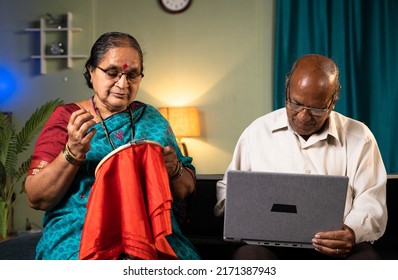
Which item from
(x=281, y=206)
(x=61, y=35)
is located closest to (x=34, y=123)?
(x=61, y=35)

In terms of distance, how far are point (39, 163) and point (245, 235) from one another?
621mm

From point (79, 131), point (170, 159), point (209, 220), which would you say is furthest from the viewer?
point (209, 220)

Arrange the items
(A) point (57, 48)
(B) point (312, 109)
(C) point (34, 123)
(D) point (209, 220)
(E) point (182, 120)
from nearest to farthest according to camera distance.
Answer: (B) point (312, 109), (D) point (209, 220), (C) point (34, 123), (E) point (182, 120), (A) point (57, 48)

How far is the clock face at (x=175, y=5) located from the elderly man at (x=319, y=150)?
321 centimetres

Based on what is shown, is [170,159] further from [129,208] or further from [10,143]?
[10,143]

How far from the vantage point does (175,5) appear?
500cm

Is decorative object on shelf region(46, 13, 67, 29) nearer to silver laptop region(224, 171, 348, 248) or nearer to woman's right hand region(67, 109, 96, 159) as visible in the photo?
woman's right hand region(67, 109, 96, 159)

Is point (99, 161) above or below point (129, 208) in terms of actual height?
above

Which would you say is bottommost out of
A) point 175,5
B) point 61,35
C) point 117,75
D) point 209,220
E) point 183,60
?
point 209,220

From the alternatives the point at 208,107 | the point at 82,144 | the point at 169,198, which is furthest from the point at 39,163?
the point at 208,107

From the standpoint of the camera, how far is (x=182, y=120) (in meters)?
4.70

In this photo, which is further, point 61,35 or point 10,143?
point 61,35

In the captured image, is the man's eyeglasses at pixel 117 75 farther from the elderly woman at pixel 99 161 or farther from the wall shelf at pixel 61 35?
the wall shelf at pixel 61 35

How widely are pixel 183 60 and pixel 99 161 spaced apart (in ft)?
11.3
